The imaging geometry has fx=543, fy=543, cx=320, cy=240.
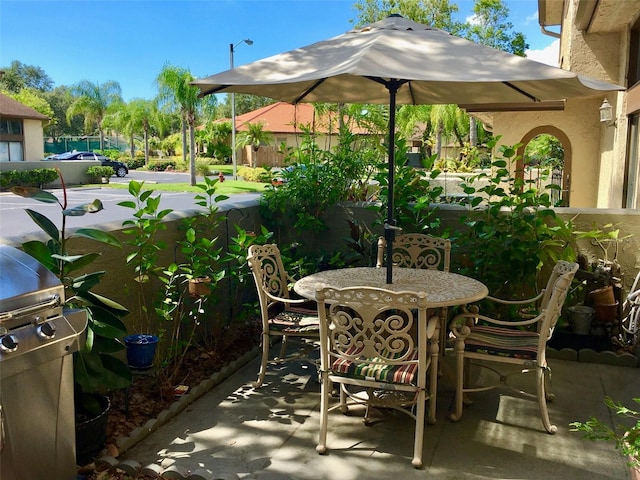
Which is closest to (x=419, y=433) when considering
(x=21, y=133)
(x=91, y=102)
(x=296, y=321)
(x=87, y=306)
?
(x=296, y=321)

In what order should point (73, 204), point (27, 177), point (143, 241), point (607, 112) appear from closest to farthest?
point (143, 241) < point (607, 112) < point (73, 204) < point (27, 177)

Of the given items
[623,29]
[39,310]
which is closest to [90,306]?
[39,310]

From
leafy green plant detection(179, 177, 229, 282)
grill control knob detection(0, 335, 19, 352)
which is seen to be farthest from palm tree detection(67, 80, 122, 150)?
grill control knob detection(0, 335, 19, 352)

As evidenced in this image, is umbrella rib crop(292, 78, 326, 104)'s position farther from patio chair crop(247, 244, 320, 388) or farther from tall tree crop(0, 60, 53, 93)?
tall tree crop(0, 60, 53, 93)

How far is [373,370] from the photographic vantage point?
292 centimetres

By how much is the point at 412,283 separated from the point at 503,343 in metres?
0.68

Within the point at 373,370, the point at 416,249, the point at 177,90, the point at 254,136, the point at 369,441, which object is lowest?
the point at 369,441

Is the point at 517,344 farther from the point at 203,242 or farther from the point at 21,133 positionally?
the point at 21,133

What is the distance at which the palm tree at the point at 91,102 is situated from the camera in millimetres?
46906

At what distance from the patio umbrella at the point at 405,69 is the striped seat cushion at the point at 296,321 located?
25.7 inches

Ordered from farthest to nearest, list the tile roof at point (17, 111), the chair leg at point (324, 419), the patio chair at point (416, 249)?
the tile roof at point (17, 111), the patio chair at point (416, 249), the chair leg at point (324, 419)

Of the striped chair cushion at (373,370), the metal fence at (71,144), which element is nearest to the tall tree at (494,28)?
the striped chair cushion at (373,370)

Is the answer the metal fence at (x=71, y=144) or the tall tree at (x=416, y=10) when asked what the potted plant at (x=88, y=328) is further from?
the metal fence at (x=71, y=144)

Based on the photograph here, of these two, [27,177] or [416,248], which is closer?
[416,248]
